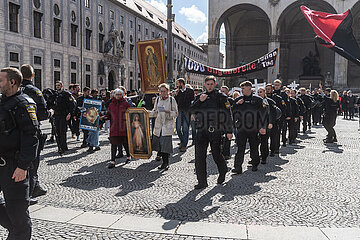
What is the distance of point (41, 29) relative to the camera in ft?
97.2

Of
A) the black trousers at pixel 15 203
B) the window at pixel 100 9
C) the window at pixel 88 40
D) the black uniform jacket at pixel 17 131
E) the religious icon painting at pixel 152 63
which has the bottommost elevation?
the black trousers at pixel 15 203

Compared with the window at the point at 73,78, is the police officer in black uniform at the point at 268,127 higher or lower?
lower

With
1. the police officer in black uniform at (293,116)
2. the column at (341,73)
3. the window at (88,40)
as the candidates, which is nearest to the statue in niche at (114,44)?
the window at (88,40)

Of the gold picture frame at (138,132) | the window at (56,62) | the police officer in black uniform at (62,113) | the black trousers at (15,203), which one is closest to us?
the black trousers at (15,203)

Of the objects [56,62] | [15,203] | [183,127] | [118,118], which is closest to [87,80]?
[56,62]

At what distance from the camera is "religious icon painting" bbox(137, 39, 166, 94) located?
878 cm

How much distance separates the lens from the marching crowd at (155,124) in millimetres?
2906

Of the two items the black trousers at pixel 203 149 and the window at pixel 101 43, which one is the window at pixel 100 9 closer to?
the window at pixel 101 43

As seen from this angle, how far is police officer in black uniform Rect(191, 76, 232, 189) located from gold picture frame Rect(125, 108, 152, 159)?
1.82m

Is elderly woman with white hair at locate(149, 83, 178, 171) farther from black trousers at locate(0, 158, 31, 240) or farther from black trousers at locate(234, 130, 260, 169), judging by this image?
black trousers at locate(0, 158, 31, 240)

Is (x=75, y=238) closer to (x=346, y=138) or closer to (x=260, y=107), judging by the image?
(x=260, y=107)

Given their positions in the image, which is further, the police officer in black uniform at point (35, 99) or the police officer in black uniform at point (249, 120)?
the police officer in black uniform at point (249, 120)

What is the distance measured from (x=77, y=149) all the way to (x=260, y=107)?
5.37 meters

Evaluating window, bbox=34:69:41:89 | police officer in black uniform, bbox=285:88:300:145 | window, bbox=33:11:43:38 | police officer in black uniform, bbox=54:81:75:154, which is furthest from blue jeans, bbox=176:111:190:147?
window, bbox=33:11:43:38
